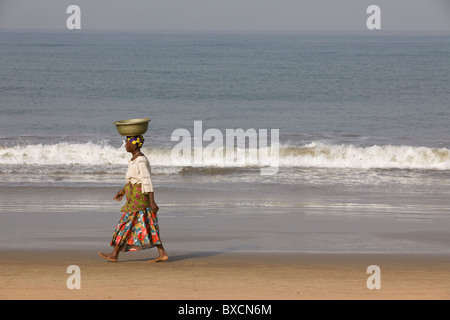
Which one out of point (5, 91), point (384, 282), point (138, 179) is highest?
point (5, 91)

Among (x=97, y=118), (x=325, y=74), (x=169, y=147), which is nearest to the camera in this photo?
(x=169, y=147)

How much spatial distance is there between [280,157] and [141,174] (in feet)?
32.6

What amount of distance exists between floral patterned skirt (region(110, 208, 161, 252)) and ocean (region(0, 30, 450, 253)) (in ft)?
4.09

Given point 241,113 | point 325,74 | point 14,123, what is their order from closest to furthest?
1. point 14,123
2. point 241,113
3. point 325,74

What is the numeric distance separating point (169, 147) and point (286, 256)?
1066 centimetres

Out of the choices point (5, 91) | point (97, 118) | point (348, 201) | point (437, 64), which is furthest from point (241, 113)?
point (437, 64)

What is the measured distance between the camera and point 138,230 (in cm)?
586

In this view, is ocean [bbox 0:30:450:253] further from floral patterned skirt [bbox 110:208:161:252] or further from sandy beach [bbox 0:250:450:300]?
floral patterned skirt [bbox 110:208:161:252]

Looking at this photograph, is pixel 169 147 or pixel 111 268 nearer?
pixel 111 268

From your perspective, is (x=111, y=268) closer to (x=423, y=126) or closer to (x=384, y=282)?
(x=384, y=282)

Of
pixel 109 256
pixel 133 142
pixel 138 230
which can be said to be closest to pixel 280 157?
pixel 109 256

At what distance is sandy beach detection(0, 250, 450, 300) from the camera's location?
5051mm

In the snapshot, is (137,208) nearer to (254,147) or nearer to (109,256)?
(109,256)

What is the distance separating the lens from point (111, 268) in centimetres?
588
